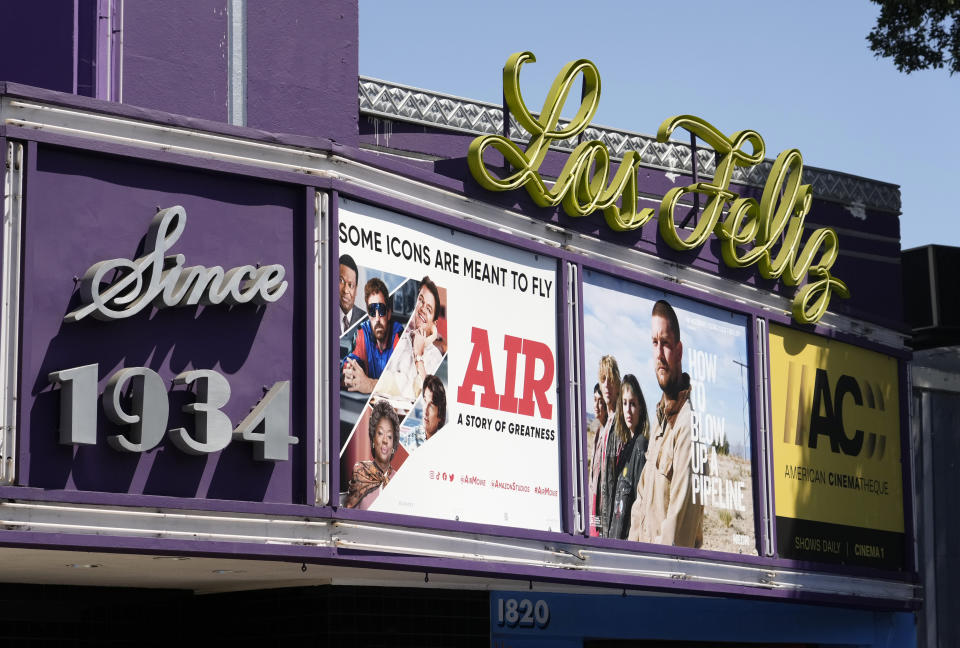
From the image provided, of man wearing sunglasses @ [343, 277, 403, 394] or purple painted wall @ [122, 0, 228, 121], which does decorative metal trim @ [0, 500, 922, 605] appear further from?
purple painted wall @ [122, 0, 228, 121]

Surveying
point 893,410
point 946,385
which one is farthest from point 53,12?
point 946,385

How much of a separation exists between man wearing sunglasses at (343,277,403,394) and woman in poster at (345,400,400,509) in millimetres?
331

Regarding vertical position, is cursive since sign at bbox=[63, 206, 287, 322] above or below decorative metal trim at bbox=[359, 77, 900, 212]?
below

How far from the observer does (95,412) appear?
1304 centimetres

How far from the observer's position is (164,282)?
1360 cm

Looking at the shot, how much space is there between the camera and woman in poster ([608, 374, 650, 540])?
715 inches

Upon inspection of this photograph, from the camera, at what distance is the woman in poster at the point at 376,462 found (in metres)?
14.8

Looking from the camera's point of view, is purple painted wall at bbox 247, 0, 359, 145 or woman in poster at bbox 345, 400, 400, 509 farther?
purple painted wall at bbox 247, 0, 359, 145

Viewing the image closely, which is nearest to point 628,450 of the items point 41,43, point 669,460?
point 669,460

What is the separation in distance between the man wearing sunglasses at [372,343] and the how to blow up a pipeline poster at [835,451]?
7.81 m

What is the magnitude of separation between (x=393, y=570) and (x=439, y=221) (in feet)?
12.5

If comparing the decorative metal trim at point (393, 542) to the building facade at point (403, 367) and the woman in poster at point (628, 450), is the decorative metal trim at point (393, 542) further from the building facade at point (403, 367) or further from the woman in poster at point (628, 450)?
the woman in poster at point (628, 450)

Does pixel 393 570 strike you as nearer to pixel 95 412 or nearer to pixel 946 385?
pixel 95 412

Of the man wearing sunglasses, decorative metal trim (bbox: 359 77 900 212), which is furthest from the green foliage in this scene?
the man wearing sunglasses
